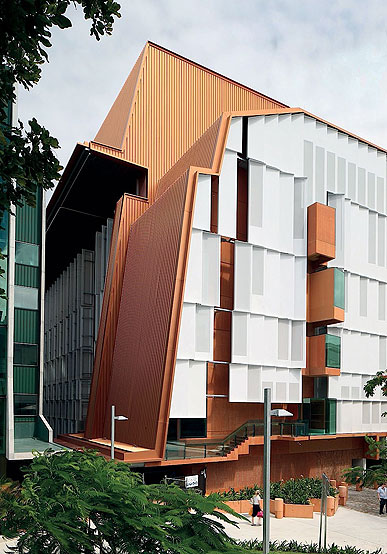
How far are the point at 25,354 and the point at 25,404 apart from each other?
2230 millimetres

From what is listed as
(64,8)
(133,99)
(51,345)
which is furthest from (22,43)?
(51,345)

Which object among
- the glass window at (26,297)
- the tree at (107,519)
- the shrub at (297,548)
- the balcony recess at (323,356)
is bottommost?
the shrub at (297,548)

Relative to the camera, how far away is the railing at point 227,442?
28828 millimetres

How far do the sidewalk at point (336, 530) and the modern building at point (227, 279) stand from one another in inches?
194

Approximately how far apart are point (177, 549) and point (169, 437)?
1055 inches

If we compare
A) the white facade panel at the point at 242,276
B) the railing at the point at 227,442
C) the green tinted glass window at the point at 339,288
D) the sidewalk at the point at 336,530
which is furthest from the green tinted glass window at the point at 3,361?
the green tinted glass window at the point at 339,288

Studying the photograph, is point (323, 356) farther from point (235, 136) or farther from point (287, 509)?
point (235, 136)

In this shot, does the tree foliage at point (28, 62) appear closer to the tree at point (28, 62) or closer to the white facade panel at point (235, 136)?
the tree at point (28, 62)

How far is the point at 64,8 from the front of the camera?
7.05 meters

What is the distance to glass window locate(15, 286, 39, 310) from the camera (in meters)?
27.5

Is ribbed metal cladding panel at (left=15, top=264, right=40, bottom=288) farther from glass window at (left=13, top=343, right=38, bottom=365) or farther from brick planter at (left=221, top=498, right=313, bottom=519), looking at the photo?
brick planter at (left=221, top=498, right=313, bottom=519)

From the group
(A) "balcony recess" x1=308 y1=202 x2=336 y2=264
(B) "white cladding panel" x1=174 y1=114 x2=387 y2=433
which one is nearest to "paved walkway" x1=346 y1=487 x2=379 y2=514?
(B) "white cladding panel" x1=174 y1=114 x2=387 y2=433

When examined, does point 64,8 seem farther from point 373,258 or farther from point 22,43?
point 373,258

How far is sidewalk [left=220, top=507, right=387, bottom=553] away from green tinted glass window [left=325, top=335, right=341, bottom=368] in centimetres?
909
